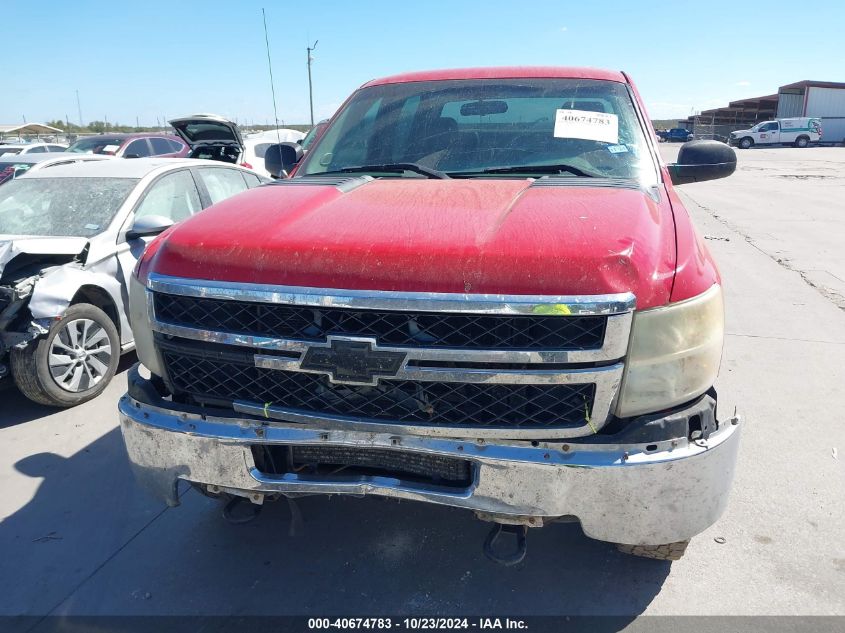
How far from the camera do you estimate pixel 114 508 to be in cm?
330

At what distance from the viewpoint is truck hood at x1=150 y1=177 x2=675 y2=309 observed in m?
2.00

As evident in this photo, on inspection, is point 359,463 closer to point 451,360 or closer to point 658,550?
point 451,360

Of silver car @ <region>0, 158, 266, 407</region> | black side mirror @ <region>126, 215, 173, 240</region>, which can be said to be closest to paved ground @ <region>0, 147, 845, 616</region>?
silver car @ <region>0, 158, 266, 407</region>

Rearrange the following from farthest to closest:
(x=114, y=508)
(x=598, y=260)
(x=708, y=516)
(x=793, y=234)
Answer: (x=793, y=234), (x=114, y=508), (x=708, y=516), (x=598, y=260)

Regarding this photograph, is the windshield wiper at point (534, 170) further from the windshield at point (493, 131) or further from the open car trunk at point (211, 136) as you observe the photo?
the open car trunk at point (211, 136)

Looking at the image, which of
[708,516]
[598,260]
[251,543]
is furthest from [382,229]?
[251,543]

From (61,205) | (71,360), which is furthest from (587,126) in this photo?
(61,205)

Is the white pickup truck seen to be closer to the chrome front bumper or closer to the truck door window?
the truck door window

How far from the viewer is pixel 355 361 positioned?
2.08 metres

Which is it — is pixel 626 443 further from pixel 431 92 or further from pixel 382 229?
pixel 431 92

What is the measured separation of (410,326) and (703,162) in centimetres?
244

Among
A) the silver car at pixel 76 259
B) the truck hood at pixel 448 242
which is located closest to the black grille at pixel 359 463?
the truck hood at pixel 448 242

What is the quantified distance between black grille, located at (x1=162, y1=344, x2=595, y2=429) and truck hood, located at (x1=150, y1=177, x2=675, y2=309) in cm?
34

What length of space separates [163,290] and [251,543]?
135cm
